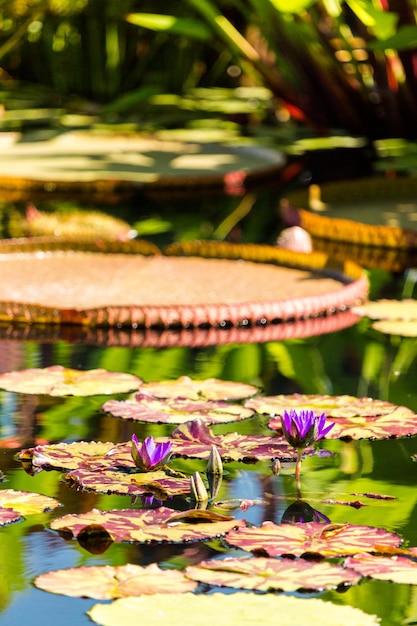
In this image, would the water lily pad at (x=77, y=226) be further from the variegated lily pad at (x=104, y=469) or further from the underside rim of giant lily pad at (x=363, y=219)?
the variegated lily pad at (x=104, y=469)

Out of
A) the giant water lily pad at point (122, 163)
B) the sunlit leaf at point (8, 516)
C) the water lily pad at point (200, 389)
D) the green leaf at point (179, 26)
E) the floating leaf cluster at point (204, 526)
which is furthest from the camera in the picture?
the green leaf at point (179, 26)

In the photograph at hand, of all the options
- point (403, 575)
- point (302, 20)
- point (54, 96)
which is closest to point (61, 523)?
point (403, 575)

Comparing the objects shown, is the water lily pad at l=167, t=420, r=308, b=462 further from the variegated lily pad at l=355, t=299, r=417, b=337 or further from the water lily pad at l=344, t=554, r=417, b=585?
the variegated lily pad at l=355, t=299, r=417, b=337

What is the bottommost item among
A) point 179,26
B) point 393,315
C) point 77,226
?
point 393,315

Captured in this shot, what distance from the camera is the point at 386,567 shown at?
183 cm

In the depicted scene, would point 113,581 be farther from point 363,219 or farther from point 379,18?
point 379,18

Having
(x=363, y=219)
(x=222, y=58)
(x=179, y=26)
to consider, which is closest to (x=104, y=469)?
(x=363, y=219)

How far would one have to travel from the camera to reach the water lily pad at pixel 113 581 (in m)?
1.74

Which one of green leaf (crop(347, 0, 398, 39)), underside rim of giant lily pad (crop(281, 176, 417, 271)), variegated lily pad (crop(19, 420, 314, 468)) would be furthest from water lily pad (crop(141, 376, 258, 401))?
green leaf (crop(347, 0, 398, 39))

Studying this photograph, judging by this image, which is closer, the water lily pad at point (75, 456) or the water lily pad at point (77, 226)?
the water lily pad at point (75, 456)

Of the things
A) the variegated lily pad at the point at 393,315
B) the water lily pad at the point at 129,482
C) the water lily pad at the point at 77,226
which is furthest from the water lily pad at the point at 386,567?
the water lily pad at the point at 77,226

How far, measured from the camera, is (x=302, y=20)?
6938 mm

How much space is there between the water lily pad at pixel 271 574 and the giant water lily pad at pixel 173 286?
5.39ft

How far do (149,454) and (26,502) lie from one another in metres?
0.22
